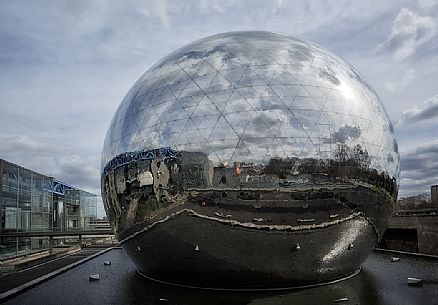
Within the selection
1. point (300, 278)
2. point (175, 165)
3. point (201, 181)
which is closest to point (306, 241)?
point (300, 278)

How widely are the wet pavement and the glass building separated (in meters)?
22.4

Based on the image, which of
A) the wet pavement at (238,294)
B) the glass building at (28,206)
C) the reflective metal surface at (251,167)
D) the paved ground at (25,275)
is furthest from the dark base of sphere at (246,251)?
the glass building at (28,206)

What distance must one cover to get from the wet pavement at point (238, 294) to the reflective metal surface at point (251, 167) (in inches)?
20.4

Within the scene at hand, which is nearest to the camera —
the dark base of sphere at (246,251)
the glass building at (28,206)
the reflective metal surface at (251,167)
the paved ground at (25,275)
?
the reflective metal surface at (251,167)

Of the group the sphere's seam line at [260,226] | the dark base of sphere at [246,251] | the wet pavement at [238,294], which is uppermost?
the sphere's seam line at [260,226]

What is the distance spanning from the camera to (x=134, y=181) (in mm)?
11891

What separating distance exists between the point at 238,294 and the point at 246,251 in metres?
1.29

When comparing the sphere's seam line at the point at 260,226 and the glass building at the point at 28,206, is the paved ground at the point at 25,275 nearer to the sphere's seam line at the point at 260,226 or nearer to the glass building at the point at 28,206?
the sphere's seam line at the point at 260,226

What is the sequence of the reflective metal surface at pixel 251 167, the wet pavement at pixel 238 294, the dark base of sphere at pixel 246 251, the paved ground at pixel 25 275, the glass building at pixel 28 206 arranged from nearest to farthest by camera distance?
1. the reflective metal surface at pixel 251 167
2. the wet pavement at pixel 238 294
3. the dark base of sphere at pixel 246 251
4. the paved ground at pixel 25 275
5. the glass building at pixel 28 206

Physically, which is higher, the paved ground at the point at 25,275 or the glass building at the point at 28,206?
the glass building at the point at 28,206

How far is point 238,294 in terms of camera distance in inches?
451

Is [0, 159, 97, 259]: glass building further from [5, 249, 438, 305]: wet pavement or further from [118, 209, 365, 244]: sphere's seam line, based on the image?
[118, 209, 365, 244]: sphere's seam line

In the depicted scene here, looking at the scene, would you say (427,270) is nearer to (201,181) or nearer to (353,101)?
(353,101)

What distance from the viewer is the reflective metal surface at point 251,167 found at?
10.6m
